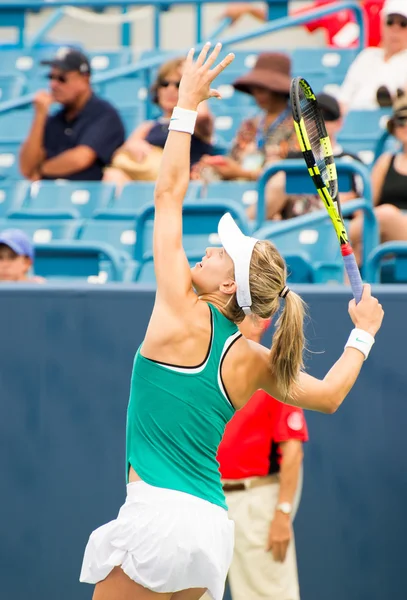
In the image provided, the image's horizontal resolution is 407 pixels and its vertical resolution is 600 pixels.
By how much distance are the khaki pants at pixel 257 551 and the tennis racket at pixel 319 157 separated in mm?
1208

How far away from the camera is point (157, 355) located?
310 centimetres

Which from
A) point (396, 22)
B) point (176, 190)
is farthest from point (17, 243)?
point (396, 22)

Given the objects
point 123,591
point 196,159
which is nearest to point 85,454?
point 123,591

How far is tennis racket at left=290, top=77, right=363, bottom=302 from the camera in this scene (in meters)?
3.22

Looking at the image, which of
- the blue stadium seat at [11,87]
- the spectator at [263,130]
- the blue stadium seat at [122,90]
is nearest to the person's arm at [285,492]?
the spectator at [263,130]

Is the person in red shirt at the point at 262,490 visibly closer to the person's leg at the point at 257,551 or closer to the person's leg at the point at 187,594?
the person's leg at the point at 257,551

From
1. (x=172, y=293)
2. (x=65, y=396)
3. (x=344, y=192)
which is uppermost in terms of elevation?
(x=344, y=192)

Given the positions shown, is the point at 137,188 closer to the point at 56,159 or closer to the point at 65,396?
the point at 56,159

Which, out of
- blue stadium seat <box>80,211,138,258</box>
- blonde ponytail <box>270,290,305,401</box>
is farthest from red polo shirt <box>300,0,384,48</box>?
blonde ponytail <box>270,290,305,401</box>

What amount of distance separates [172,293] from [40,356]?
175 cm

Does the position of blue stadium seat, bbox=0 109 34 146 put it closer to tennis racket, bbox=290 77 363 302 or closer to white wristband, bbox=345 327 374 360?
tennis racket, bbox=290 77 363 302

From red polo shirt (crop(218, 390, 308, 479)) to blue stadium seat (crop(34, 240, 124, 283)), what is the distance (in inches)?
57.3

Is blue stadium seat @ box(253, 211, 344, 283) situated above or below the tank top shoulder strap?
above

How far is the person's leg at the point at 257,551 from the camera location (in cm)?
426
